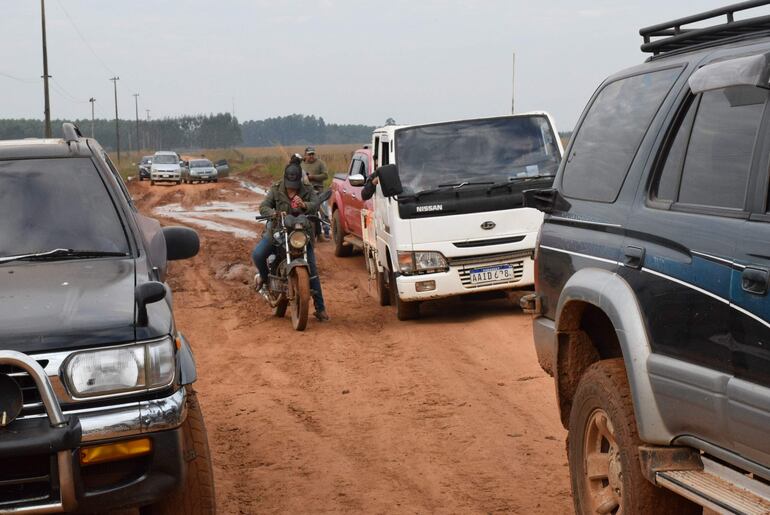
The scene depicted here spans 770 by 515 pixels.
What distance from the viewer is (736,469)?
13.3ft

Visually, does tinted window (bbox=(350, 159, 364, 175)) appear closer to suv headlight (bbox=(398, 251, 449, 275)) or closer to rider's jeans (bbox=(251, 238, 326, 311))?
rider's jeans (bbox=(251, 238, 326, 311))

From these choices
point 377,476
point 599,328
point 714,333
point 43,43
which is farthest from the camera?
point 43,43

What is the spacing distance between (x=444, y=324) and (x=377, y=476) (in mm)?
5477

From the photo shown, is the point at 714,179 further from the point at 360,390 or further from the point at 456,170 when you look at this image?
the point at 456,170

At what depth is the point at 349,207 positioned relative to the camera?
1841cm

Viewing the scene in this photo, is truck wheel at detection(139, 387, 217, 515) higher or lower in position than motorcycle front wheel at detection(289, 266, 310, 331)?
higher

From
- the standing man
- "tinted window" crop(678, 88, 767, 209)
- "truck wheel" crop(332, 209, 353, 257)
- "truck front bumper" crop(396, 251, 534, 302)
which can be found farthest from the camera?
the standing man

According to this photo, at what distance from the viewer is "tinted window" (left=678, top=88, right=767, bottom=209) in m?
4.00

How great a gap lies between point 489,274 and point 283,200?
2.44 meters

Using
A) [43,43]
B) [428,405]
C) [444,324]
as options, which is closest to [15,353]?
[428,405]

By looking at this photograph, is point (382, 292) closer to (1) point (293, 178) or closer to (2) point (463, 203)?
(1) point (293, 178)

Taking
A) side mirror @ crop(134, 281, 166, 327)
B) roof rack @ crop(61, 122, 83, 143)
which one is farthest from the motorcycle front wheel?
side mirror @ crop(134, 281, 166, 327)

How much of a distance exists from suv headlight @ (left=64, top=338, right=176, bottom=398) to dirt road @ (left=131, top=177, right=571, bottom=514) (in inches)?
71.6

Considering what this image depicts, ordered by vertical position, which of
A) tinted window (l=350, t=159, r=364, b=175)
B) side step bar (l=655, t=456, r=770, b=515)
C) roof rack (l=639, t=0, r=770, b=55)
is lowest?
side step bar (l=655, t=456, r=770, b=515)
